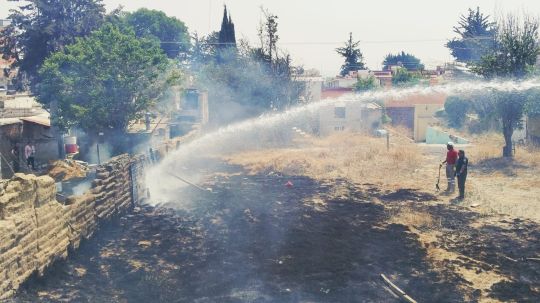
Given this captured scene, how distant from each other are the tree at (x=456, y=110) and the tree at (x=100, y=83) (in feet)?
75.5

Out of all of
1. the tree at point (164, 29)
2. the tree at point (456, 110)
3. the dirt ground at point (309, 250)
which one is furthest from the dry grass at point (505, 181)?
the tree at point (164, 29)

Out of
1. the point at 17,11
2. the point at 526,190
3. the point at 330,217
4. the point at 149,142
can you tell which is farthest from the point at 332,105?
the point at 17,11

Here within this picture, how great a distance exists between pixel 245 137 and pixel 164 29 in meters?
49.3

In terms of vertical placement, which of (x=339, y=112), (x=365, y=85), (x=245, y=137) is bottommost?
(x=245, y=137)

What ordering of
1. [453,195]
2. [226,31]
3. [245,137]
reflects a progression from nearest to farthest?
[453,195]
[245,137]
[226,31]

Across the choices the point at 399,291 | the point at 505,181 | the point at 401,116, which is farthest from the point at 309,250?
the point at 401,116

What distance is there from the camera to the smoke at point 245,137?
19406 mm

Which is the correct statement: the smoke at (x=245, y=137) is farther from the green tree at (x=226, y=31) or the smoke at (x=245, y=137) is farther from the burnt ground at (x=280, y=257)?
the green tree at (x=226, y=31)

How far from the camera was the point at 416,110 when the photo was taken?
128ft

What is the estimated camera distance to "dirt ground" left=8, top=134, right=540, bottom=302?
8.99 m

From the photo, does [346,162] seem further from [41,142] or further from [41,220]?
[41,142]

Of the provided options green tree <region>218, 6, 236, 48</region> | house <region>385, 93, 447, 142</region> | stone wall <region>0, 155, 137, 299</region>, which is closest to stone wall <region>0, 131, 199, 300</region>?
stone wall <region>0, 155, 137, 299</region>

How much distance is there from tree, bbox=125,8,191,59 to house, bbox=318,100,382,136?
42096 millimetres

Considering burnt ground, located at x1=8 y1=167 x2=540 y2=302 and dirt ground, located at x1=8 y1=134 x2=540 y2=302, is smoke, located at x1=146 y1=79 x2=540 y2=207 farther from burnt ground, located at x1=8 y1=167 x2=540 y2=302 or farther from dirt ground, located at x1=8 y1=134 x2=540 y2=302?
burnt ground, located at x1=8 y1=167 x2=540 y2=302
